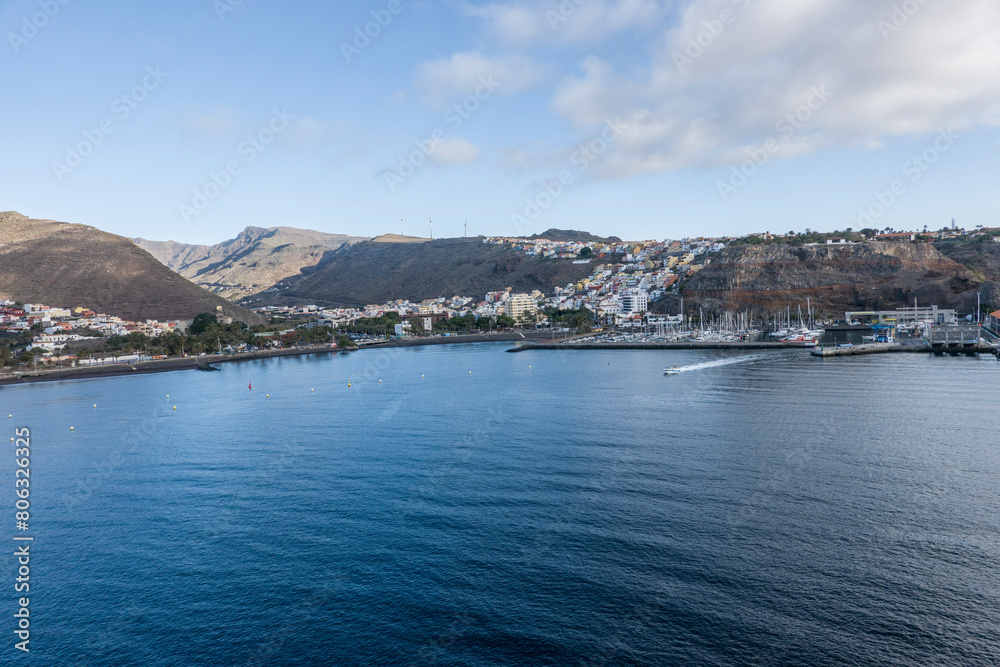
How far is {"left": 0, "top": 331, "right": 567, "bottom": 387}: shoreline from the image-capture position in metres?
73.3

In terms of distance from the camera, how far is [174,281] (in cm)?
14350

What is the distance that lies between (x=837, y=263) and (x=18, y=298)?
17608 cm

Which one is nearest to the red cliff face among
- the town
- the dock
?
the town

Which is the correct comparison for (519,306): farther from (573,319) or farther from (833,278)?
(833,278)

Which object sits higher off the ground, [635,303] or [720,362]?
[635,303]

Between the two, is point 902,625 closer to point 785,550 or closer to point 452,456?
point 785,550

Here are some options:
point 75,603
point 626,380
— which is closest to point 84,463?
point 75,603

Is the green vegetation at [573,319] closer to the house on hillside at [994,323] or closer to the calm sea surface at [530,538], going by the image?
the house on hillside at [994,323]

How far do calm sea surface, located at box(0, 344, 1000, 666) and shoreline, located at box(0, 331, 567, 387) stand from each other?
44225 mm

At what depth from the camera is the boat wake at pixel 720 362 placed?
2304 inches

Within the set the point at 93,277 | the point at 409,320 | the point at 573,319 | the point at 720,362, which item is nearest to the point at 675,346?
the point at 720,362

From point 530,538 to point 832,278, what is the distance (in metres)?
118

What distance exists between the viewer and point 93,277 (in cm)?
13438

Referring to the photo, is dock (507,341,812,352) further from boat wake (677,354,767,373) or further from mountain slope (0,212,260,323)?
mountain slope (0,212,260,323)
